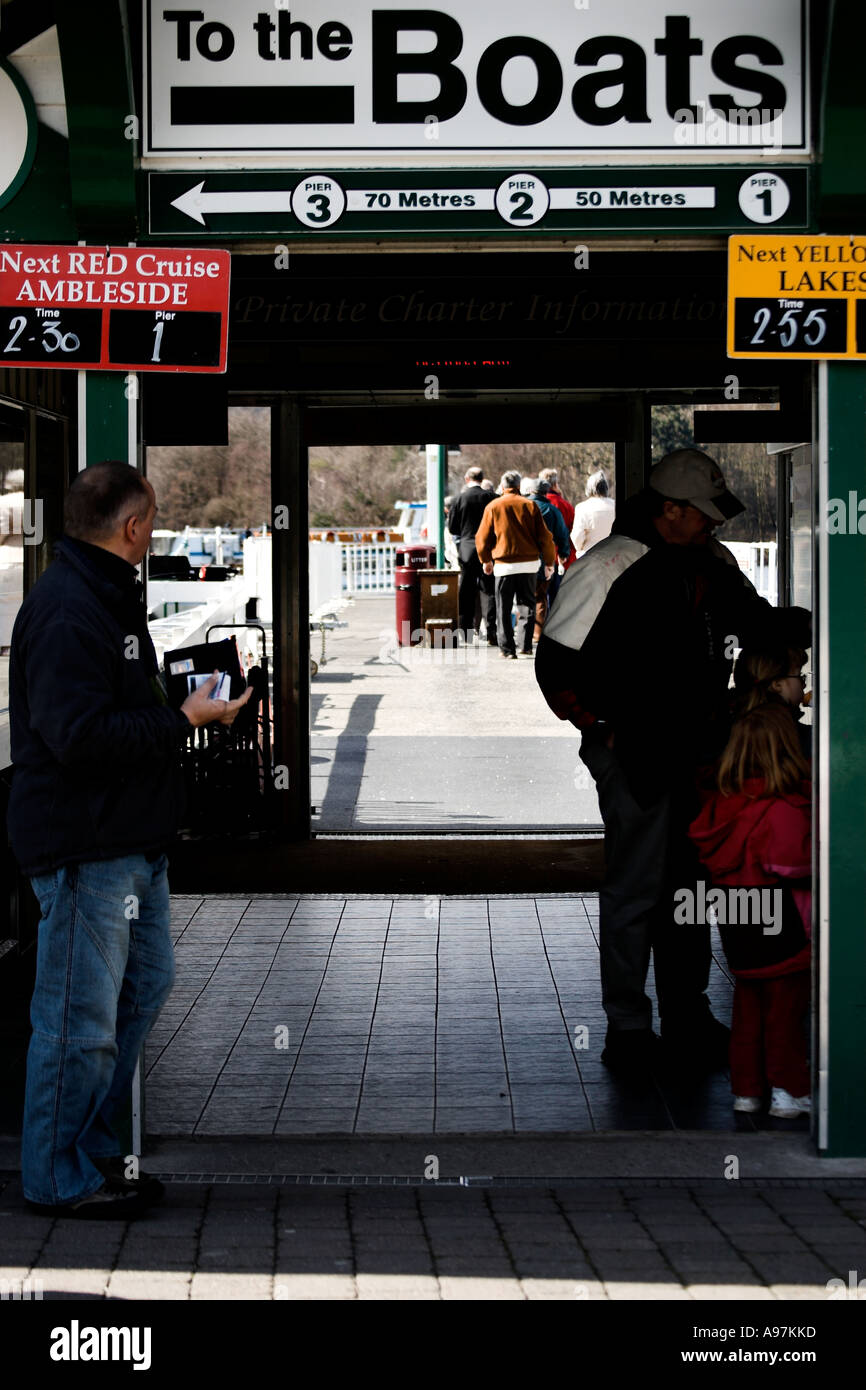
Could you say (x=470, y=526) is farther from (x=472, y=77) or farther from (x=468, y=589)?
(x=472, y=77)

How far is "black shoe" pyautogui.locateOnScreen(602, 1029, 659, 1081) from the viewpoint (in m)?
5.68

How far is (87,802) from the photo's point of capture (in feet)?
14.1

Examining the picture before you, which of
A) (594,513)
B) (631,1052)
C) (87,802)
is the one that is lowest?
(631,1052)

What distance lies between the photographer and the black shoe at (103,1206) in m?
4.43

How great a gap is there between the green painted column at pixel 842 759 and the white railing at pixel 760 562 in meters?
4.03

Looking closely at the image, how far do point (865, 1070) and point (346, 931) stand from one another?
3.13 meters

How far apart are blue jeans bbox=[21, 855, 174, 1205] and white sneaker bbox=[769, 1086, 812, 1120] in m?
2.07

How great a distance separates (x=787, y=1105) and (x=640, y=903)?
2.80ft

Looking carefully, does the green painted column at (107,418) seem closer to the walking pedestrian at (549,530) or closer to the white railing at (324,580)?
the walking pedestrian at (549,530)

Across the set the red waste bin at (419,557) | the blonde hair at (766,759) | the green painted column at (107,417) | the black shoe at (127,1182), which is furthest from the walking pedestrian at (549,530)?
the black shoe at (127,1182)

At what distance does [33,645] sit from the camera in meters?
4.25

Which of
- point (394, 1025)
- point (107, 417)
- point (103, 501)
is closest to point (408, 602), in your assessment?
point (394, 1025)

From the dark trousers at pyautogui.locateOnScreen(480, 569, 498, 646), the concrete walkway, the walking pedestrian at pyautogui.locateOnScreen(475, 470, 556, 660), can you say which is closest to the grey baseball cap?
the concrete walkway
